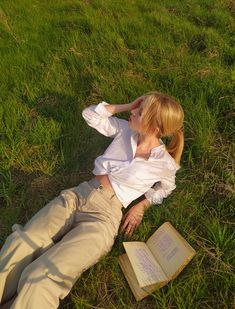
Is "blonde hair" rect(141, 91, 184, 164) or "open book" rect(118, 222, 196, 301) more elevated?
"blonde hair" rect(141, 91, 184, 164)

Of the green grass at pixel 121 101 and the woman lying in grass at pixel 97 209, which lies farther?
the green grass at pixel 121 101

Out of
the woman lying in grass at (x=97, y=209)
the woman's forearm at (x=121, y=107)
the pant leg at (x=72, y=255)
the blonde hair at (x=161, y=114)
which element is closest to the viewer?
the pant leg at (x=72, y=255)

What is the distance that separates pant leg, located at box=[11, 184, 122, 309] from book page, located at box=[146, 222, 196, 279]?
0.99 feet

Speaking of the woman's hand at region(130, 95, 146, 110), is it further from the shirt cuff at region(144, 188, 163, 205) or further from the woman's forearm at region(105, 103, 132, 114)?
the shirt cuff at region(144, 188, 163, 205)

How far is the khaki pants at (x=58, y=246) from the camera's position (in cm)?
230

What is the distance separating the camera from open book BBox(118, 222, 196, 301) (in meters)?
2.58

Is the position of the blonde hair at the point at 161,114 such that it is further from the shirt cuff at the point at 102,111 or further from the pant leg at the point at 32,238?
the pant leg at the point at 32,238

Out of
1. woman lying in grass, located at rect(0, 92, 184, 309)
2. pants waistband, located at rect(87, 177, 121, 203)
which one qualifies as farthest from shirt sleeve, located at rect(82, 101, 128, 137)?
pants waistband, located at rect(87, 177, 121, 203)

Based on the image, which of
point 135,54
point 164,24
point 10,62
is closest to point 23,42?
point 10,62

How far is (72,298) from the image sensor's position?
8.44 ft

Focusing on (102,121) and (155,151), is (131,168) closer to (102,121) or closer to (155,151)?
(155,151)

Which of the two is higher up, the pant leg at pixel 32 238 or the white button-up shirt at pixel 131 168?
the pant leg at pixel 32 238

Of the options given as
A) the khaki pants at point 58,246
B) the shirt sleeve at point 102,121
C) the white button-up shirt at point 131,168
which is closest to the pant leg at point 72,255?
the khaki pants at point 58,246

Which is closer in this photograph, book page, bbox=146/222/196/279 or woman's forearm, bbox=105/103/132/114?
book page, bbox=146/222/196/279
